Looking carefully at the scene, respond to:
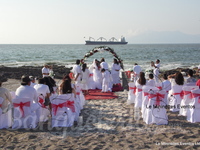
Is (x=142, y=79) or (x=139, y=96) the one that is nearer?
(x=142, y=79)

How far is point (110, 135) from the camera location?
643cm

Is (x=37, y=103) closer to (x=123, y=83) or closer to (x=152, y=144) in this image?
(x=152, y=144)

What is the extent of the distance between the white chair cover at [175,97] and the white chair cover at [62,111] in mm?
3792

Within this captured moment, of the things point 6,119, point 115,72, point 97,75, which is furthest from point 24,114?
point 115,72

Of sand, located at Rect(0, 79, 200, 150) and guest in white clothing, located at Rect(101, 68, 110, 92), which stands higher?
guest in white clothing, located at Rect(101, 68, 110, 92)

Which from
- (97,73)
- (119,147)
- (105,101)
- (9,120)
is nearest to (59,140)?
(119,147)

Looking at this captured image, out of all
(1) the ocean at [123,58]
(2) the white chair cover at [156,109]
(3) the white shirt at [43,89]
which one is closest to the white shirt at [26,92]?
(3) the white shirt at [43,89]

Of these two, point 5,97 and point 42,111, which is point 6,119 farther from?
point 42,111

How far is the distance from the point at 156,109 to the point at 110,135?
71.4 inches

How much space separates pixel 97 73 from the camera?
565 inches

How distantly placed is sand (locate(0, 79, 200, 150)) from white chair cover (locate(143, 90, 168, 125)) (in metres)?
0.22

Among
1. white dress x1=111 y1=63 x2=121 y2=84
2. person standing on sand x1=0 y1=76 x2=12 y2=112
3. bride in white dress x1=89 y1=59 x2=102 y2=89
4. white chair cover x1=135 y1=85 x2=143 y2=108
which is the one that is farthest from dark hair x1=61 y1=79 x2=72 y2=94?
white dress x1=111 y1=63 x2=121 y2=84

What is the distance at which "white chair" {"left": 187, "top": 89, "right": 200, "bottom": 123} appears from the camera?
285 inches

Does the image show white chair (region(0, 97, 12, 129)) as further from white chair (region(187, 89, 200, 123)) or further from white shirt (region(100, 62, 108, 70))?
white shirt (region(100, 62, 108, 70))
